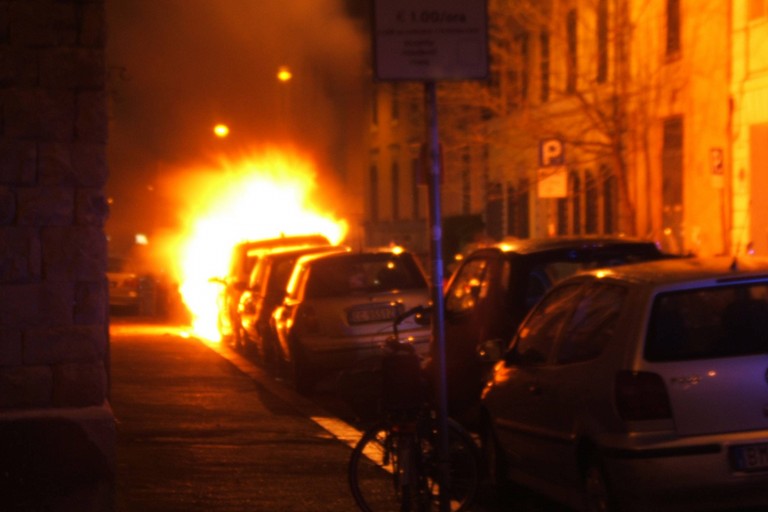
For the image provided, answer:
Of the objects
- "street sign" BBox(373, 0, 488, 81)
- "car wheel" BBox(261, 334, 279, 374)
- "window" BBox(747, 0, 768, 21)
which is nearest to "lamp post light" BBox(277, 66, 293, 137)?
"window" BBox(747, 0, 768, 21)

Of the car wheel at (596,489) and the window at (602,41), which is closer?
the car wheel at (596,489)

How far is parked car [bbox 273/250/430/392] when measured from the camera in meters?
15.6

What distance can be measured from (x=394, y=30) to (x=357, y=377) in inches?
168

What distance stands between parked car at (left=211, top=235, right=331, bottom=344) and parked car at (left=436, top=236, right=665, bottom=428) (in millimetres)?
10250

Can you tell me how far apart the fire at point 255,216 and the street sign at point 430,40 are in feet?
102

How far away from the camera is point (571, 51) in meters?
26.5

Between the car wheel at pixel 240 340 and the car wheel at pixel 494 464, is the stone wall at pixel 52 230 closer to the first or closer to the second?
the car wheel at pixel 494 464

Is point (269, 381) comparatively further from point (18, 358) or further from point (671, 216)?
point (671, 216)

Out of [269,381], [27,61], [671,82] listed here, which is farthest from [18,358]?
[671,82]

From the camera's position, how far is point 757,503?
7.02 metres

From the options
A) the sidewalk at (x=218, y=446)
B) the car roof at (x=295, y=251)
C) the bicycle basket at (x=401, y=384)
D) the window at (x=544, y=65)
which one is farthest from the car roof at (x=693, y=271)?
the window at (x=544, y=65)

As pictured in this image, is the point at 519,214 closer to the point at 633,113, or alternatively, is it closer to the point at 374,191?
the point at 633,113

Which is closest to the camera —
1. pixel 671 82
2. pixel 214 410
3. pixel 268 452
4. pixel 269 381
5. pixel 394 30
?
pixel 394 30

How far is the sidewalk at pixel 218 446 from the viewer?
9203mm
